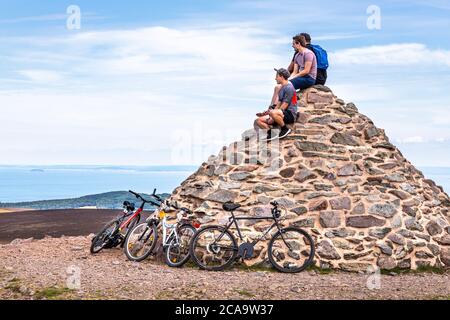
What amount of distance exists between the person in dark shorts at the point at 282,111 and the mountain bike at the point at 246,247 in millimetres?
2381

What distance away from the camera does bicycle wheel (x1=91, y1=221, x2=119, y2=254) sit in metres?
14.1

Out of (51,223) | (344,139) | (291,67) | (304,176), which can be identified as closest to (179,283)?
(304,176)

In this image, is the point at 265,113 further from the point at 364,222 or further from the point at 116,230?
the point at 116,230

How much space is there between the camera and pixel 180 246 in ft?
41.4

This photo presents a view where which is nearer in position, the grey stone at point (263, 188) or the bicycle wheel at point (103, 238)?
the grey stone at point (263, 188)

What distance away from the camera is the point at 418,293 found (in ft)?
34.1

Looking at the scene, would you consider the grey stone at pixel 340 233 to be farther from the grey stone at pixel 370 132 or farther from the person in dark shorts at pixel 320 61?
the person in dark shorts at pixel 320 61

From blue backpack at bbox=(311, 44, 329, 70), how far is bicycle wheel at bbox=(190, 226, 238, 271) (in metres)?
5.55

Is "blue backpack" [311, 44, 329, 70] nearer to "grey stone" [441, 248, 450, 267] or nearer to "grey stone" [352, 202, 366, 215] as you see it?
"grey stone" [352, 202, 366, 215]

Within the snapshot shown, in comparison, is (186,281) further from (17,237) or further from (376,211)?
(17,237)

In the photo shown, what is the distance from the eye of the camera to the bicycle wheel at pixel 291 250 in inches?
479

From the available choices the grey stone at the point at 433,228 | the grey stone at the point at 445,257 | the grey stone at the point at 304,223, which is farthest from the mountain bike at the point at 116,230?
the grey stone at the point at 445,257
